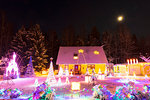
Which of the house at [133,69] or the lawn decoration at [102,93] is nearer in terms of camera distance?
the lawn decoration at [102,93]

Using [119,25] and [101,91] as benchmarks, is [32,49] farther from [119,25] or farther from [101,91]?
[119,25]

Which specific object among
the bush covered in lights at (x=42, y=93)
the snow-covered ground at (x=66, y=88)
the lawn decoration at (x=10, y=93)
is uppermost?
the bush covered in lights at (x=42, y=93)

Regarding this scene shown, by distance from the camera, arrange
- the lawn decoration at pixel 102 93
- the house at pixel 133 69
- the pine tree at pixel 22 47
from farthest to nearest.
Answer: the pine tree at pixel 22 47 → the house at pixel 133 69 → the lawn decoration at pixel 102 93

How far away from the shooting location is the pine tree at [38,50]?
2487 centimetres

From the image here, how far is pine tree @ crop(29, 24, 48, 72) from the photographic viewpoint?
2487cm

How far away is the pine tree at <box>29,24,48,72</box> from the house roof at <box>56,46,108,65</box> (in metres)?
3.96

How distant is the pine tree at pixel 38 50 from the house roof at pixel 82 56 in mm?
3960

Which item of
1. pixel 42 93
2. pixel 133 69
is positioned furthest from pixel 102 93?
pixel 133 69

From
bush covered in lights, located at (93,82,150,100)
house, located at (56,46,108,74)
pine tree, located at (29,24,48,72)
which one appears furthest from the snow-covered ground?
pine tree, located at (29,24,48,72)

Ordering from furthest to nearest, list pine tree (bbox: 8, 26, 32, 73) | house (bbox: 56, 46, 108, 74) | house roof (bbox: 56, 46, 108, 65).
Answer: pine tree (bbox: 8, 26, 32, 73), house roof (bbox: 56, 46, 108, 65), house (bbox: 56, 46, 108, 74)

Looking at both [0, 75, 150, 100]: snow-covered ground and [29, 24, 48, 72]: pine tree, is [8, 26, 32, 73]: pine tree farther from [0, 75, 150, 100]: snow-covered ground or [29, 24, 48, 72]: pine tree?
[0, 75, 150, 100]: snow-covered ground

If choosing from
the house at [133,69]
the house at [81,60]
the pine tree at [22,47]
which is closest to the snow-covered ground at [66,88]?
the house at [81,60]

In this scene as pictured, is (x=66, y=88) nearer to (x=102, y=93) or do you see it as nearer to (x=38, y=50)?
(x=102, y=93)

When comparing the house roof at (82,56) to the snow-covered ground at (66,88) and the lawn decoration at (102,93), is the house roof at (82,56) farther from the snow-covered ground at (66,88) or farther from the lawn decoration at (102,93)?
the lawn decoration at (102,93)
